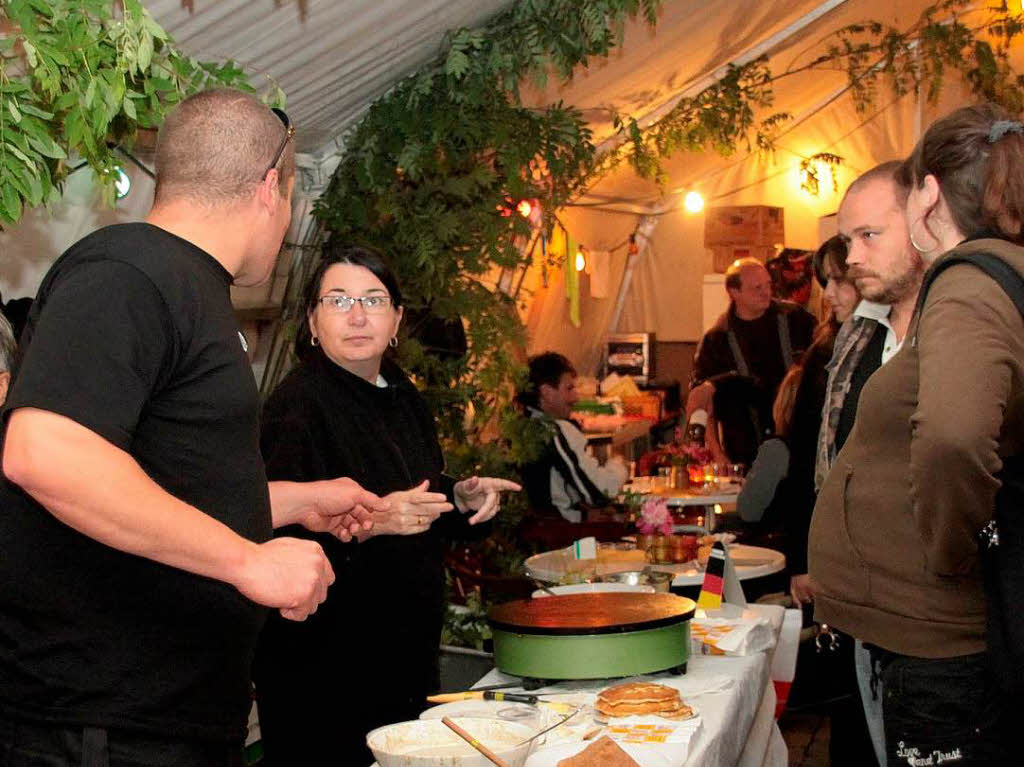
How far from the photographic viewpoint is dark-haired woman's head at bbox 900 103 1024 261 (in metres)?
2.17

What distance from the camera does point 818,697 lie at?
496 centimetres

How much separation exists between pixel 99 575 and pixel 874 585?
4.82ft

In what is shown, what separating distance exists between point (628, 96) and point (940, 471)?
15.5 ft

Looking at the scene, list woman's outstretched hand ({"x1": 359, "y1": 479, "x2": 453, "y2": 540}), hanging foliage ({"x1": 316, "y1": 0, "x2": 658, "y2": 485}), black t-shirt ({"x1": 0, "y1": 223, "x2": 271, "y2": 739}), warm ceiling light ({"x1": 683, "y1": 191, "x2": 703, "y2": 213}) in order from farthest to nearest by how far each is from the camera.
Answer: warm ceiling light ({"x1": 683, "y1": 191, "x2": 703, "y2": 213}) < hanging foliage ({"x1": 316, "y1": 0, "x2": 658, "y2": 485}) < woman's outstretched hand ({"x1": 359, "y1": 479, "x2": 453, "y2": 540}) < black t-shirt ({"x1": 0, "y1": 223, "x2": 271, "y2": 739})

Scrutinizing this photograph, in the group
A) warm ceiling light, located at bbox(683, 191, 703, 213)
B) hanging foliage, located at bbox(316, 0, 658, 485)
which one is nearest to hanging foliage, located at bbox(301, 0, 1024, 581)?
hanging foliage, located at bbox(316, 0, 658, 485)

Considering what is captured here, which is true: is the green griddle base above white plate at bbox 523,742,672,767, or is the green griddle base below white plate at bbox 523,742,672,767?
above

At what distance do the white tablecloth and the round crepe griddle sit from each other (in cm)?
14

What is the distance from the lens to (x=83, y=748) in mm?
1675

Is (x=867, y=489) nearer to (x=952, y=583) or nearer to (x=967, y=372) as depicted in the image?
(x=952, y=583)

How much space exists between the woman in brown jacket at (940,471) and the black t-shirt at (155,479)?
112 centimetres

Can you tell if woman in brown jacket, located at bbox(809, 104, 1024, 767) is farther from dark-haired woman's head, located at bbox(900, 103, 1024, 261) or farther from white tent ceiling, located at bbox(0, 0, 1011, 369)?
white tent ceiling, located at bbox(0, 0, 1011, 369)

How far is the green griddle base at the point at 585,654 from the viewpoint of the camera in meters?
2.34

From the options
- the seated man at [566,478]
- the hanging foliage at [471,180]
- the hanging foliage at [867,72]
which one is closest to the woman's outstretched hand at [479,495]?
the hanging foliage at [471,180]

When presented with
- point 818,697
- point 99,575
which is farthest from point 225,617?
point 818,697
